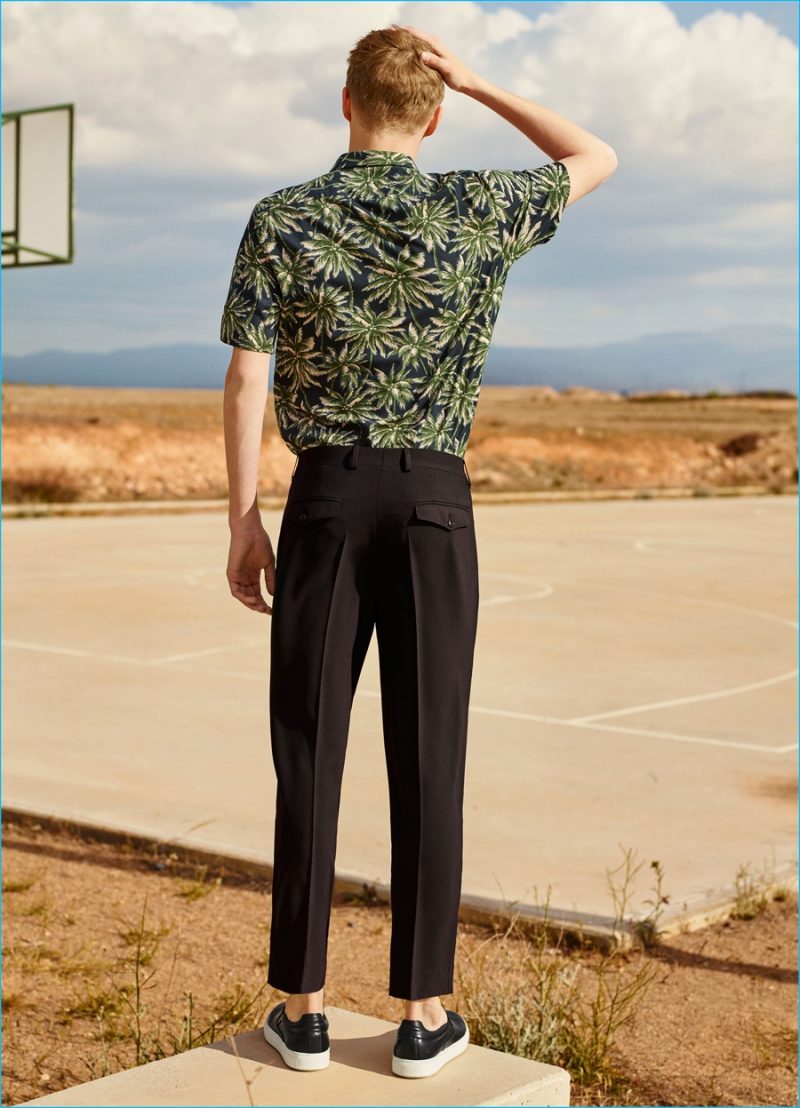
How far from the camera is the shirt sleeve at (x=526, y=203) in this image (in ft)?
10.5

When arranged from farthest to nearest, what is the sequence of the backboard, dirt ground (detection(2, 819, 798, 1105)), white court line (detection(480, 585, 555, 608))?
the backboard, white court line (detection(480, 585, 555, 608)), dirt ground (detection(2, 819, 798, 1105))

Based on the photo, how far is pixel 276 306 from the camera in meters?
3.14

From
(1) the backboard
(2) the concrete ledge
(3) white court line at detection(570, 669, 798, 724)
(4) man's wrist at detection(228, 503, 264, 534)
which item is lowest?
(3) white court line at detection(570, 669, 798, 724)

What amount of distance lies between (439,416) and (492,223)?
44cm

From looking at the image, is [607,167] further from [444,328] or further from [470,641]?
[470,641]

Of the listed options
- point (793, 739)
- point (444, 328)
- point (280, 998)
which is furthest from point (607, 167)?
point (793, 739)

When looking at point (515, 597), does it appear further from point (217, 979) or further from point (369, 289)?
point (369, 289)

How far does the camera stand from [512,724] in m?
9.31

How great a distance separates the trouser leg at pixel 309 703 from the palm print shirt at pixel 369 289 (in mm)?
242

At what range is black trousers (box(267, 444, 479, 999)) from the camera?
10.2ft

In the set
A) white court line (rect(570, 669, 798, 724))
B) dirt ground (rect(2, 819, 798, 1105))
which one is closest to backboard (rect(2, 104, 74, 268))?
white court line (rect(570, 669, 798, 724))

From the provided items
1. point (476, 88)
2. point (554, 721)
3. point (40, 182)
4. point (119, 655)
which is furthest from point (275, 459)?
point (476, 88)

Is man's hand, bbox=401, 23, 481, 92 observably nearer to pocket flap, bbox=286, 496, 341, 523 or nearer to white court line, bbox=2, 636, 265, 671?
pocket flap, bbox=286, 496, 341, 523

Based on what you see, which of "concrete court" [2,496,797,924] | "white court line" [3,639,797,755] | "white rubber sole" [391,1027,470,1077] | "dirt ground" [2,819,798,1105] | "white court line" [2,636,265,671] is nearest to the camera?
"white rubber sole" [391,1027,470,1077]
